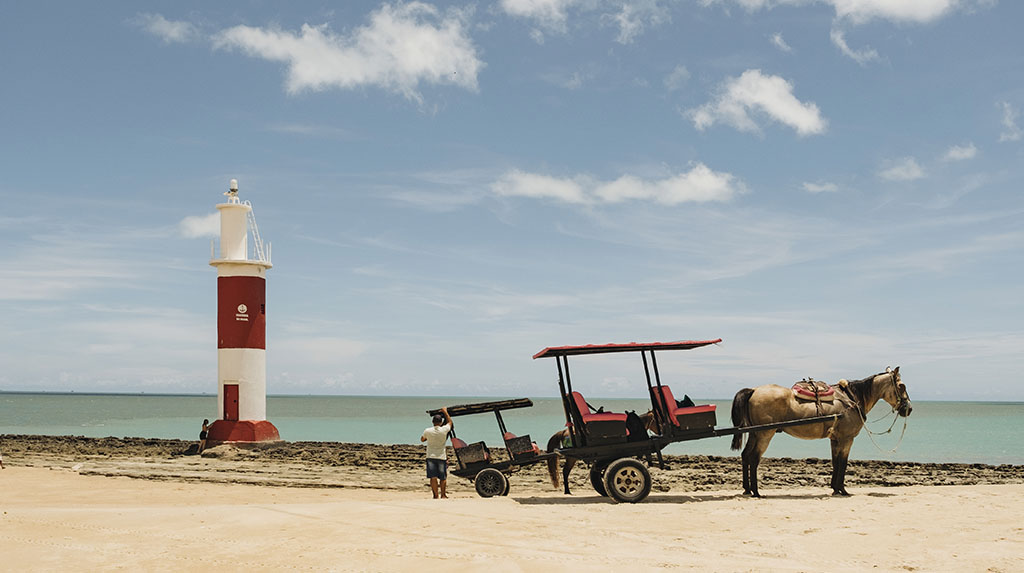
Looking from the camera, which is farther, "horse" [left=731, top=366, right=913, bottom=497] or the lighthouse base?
the lighthouse base

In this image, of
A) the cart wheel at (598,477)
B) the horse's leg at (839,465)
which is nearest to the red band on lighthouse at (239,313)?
the cart wheel at (598,477)

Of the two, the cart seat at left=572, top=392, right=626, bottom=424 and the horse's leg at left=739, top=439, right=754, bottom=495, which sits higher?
the cart seat at left=572, top=392, right=626, bottom=424

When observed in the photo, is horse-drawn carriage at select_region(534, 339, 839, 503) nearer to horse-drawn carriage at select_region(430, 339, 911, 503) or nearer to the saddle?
horse-drawn carriage at select_region(430, 339, 911, 503)

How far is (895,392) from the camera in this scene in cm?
1481

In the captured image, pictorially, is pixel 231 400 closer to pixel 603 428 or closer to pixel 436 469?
pixel 436 469

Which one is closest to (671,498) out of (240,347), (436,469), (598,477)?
(598,477)

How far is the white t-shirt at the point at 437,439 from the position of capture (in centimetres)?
1379

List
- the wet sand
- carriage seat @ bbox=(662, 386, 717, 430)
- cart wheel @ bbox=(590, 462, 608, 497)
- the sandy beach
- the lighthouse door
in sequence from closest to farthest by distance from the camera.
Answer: the sandy beach → carriage seat @ bbox=(662, 386, 717, 430) → cart wheel @ bbox=(590, 462, 608, 497) → the wet sand → the lighthouse door

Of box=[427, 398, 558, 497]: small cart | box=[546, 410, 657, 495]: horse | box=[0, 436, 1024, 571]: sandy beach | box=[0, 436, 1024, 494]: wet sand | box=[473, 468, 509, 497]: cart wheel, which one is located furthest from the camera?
box=[0, 436, 1024, 494]: wet sand

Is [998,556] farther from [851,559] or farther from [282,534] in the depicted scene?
[282,534]

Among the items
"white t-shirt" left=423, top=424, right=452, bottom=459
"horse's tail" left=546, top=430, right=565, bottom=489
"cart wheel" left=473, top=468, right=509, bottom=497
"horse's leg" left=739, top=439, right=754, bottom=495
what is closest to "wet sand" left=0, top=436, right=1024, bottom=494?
"horse's leg" left=739, top=439, right=754, bottom=495

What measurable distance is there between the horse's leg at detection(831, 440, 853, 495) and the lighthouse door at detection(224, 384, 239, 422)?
59.1 feet

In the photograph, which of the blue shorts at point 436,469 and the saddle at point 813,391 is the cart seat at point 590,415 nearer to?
the blue shorts at point 436,469

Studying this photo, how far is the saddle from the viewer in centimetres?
1441
